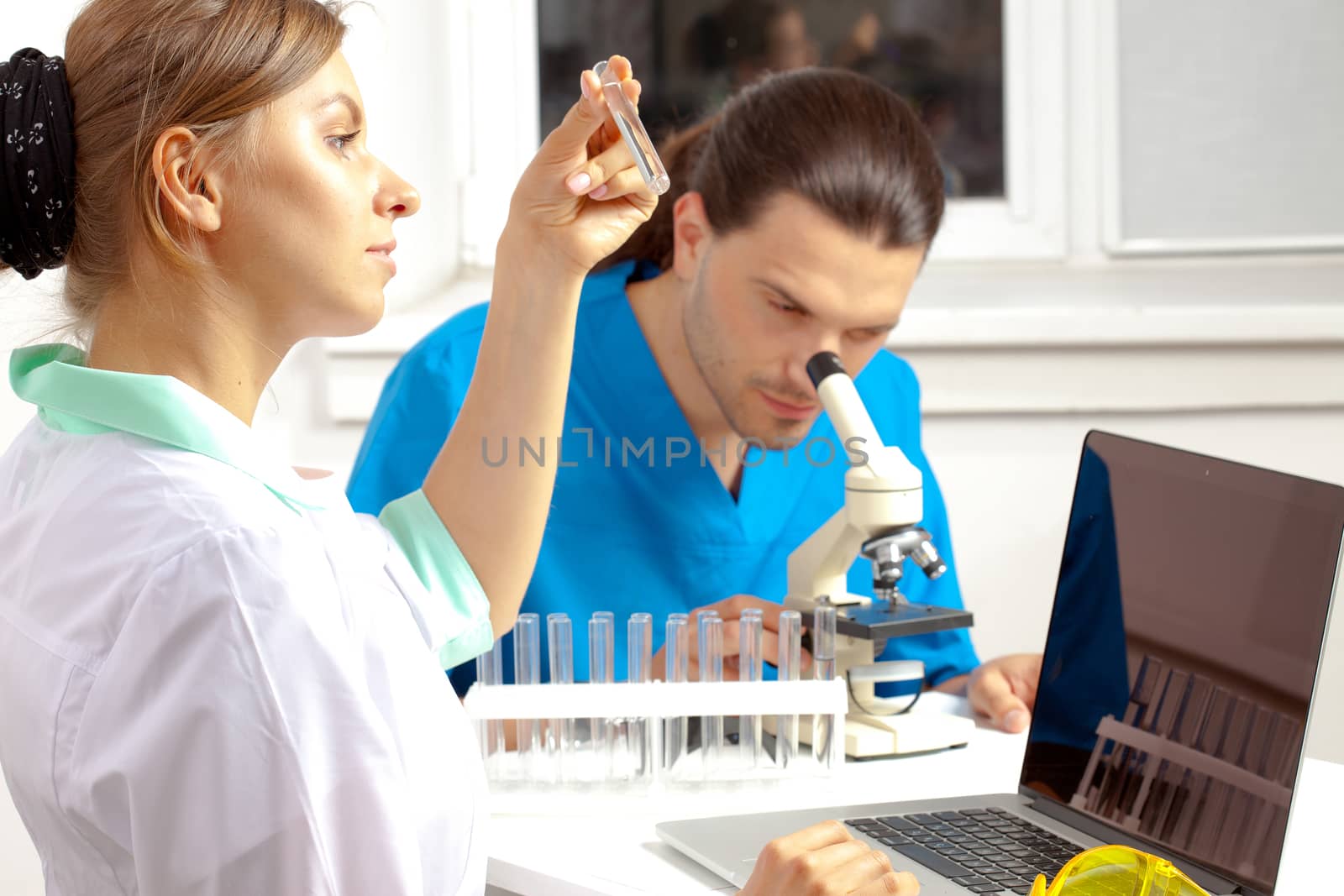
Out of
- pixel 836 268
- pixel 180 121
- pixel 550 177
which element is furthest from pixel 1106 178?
pixel 180 121

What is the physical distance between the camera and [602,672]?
1.18m

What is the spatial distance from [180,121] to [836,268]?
81 cm

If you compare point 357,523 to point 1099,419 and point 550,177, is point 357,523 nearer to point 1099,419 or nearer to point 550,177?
point 550,177

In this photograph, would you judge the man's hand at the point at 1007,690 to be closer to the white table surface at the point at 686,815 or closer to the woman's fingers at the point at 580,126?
the white table surface at the point at 686,815

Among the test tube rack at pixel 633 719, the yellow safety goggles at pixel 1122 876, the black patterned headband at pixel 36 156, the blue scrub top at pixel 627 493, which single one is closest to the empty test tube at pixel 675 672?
the test tube rack at pixel 633 719

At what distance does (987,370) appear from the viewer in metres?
2.18

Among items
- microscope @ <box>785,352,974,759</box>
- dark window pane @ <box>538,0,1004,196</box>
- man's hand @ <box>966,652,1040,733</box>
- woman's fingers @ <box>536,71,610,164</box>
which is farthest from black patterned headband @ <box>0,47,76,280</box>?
dark window pane @ <box>538,0,1004,196</box>

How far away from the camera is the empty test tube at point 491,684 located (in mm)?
1154

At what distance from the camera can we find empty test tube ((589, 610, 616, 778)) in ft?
Result: 3.78

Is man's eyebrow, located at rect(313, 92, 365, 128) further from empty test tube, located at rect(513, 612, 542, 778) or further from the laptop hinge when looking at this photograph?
the laptop hinge

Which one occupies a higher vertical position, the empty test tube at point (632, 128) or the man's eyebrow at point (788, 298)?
the empty test tube at point (632, 128)

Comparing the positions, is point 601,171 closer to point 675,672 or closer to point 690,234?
point 675,672

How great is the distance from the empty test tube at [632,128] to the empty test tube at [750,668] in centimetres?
40

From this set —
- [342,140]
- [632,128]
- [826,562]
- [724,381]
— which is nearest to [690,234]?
[724,381]
